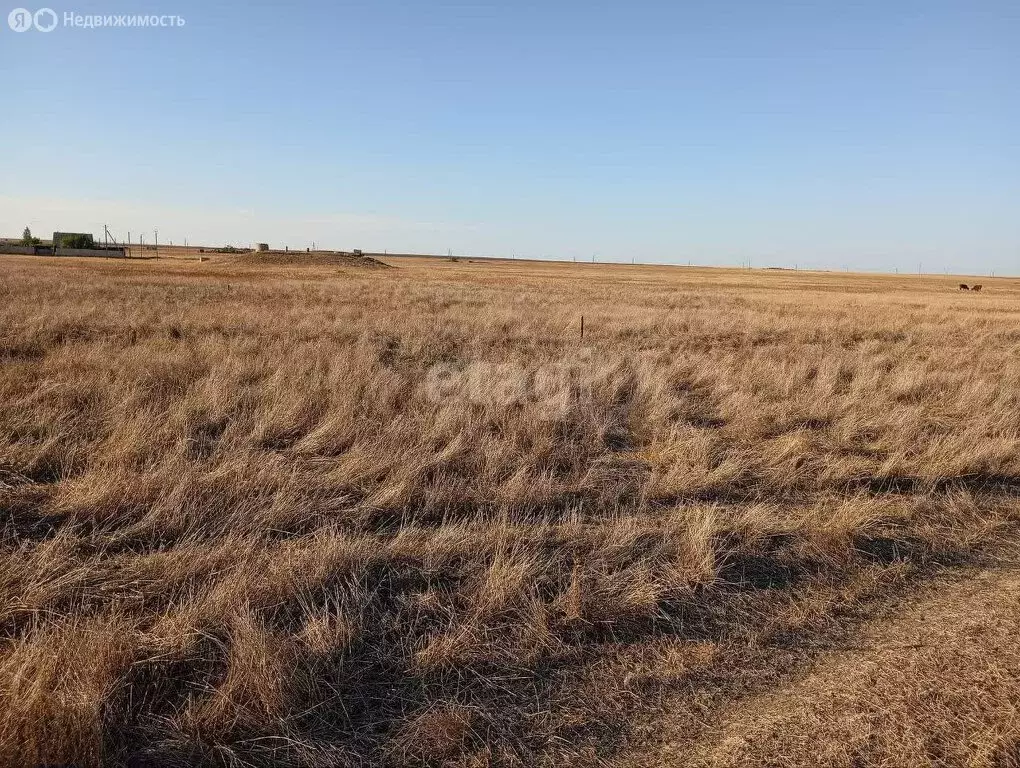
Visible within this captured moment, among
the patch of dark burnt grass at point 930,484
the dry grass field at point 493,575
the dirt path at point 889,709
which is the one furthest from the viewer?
the patch of dark burnt grass at point 930,484

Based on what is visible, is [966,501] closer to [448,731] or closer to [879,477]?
[879,477]

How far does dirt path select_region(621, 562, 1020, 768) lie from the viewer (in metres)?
2.54

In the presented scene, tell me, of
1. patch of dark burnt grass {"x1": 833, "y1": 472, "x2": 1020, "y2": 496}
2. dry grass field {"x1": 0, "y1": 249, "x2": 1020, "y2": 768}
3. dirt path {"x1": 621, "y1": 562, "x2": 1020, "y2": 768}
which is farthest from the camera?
patch of dark burnt grass {"x1": 833, "y1": 472, "x2": 1020, "y2": 496}

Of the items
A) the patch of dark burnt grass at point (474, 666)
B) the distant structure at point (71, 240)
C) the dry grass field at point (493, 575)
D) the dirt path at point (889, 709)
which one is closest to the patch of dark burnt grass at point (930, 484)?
the dry grass field at point (493, 575)

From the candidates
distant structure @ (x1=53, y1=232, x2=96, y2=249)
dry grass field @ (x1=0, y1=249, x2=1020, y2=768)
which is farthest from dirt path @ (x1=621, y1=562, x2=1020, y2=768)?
distant structure @ (x1=53, y1=232, x2=96, y2=249)

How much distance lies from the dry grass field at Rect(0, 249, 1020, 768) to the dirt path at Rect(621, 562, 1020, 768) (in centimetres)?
1

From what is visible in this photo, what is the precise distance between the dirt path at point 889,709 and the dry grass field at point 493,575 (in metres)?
0.01

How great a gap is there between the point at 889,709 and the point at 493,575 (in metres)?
2.07

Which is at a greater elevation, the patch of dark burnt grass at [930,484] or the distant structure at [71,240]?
the distant structure at [71,240]

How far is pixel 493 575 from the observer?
3705 mm

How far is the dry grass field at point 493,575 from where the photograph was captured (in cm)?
265

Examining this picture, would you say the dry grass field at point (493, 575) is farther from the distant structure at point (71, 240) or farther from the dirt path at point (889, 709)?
the distant structure at point (71, 240)

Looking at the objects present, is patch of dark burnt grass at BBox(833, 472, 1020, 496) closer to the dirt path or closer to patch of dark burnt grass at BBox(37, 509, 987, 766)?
patch of dark burnt grass at BBox(37, 509, 987, 766)

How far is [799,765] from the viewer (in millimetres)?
2486
